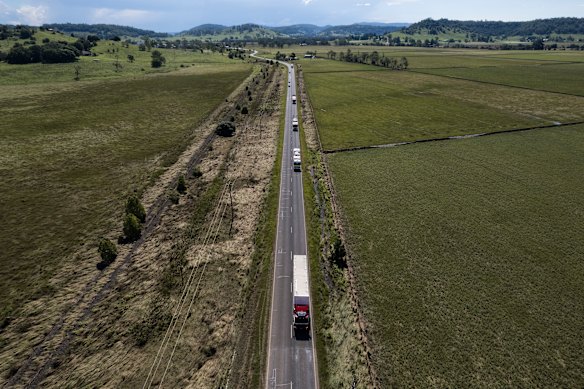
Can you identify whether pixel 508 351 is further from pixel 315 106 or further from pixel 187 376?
pixel 315 106

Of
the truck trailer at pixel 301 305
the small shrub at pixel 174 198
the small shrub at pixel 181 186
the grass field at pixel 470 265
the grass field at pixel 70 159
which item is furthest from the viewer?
the small shrub at pixel 181 186

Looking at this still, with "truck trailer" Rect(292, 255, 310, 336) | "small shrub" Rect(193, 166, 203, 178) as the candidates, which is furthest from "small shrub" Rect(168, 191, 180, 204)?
"truck trailer" Rect(292, 255, 310, 336)

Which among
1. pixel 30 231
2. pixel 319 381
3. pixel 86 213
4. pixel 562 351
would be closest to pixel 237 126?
pixel 86 213

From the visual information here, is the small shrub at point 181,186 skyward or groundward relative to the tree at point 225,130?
groundward

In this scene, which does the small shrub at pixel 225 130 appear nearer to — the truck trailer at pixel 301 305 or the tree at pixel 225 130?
the tree at pixel 225 130

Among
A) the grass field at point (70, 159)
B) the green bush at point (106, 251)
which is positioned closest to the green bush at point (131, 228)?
the green bush at point (106, 251)

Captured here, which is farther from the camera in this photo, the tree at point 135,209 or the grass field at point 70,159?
the tree at point 135,209
